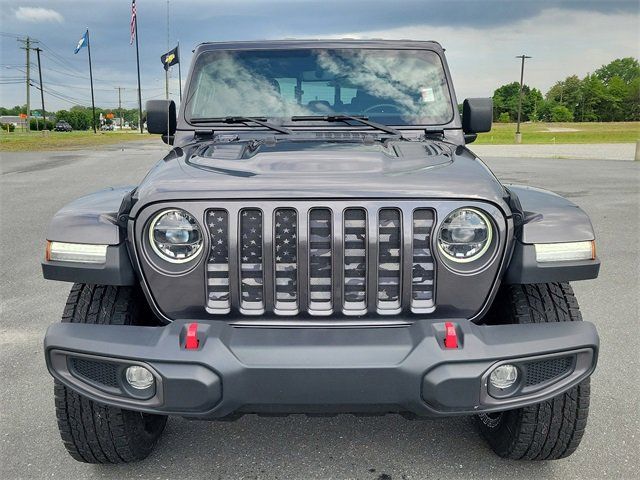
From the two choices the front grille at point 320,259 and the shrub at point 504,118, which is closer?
the front grille at point 320,259

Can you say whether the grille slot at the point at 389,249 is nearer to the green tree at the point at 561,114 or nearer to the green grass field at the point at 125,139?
the green grass field at the point at 125,139

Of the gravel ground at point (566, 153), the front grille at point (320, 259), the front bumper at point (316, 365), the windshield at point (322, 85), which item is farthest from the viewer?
the gravel ground at point (566, 153)

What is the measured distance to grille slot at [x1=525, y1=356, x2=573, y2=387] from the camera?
87.0 inches

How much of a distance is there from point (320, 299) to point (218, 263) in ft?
1.35

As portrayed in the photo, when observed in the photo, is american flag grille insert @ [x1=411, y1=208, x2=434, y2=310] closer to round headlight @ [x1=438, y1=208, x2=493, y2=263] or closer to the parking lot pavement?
round headlight @ [x1=438, y1=208, x2=493, y2=263]

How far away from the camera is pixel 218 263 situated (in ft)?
7.40

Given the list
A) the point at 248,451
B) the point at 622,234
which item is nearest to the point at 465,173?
the point at 248,451

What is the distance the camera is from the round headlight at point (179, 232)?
7.37 feet

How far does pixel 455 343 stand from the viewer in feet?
6.87

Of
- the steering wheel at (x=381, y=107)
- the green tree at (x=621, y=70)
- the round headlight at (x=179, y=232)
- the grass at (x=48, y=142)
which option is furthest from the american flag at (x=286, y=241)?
the green tree at (x=621, y=70)

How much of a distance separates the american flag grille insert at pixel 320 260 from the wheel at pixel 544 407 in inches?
31.4

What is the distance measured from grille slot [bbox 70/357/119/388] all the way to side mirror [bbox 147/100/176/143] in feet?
5.78

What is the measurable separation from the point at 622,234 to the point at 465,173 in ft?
21.5

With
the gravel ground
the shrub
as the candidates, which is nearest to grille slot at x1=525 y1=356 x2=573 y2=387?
the gravel ground
